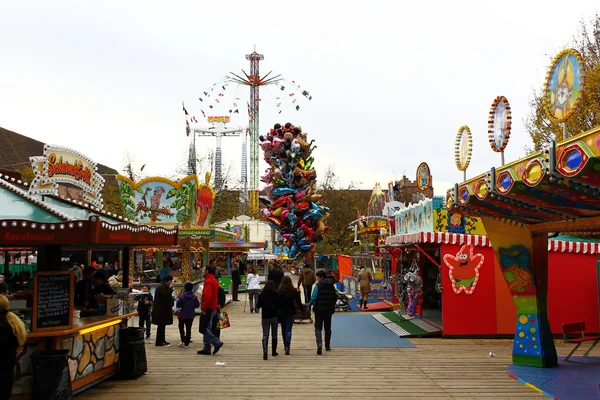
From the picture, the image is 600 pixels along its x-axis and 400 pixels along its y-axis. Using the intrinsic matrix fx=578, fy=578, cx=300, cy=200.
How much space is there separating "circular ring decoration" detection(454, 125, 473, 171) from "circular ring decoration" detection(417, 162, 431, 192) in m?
7.17

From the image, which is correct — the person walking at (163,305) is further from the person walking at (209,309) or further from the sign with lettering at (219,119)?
the sign with lettering at (219,119)

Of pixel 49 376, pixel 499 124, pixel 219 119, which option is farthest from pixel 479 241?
pixel 219 119

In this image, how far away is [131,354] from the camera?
28.7 feet

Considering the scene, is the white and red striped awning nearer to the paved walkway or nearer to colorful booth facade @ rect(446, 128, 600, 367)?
the paved walkway

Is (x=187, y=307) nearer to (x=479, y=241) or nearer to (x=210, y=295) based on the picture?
(x=210, y=295)

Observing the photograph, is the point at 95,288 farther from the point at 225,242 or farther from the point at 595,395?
the point at 225,242

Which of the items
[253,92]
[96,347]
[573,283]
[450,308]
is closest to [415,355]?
[450,308]

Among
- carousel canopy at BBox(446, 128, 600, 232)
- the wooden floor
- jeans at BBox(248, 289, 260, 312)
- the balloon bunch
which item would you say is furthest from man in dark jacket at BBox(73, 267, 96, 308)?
jeans at BBox(248, 289, 260, 312)

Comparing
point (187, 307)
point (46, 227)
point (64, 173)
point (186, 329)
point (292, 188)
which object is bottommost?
point (186, 329)

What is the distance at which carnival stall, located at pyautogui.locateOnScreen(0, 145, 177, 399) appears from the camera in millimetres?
6873

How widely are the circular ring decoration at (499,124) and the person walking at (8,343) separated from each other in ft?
22.5

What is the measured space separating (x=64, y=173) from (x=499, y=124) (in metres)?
7.62

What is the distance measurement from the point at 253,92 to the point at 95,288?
39.0m

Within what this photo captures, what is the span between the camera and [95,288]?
9367mm
